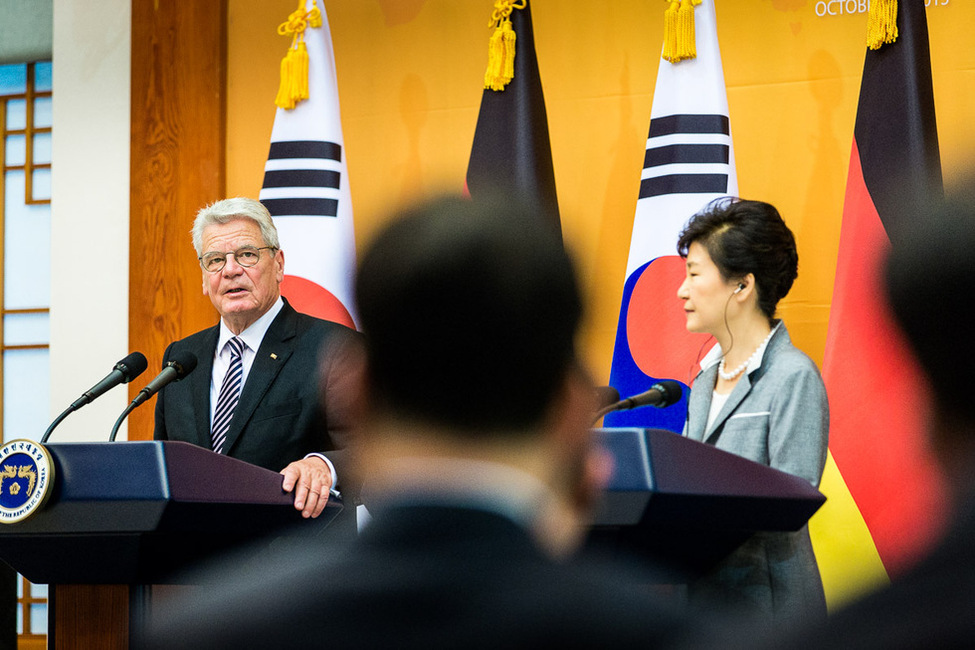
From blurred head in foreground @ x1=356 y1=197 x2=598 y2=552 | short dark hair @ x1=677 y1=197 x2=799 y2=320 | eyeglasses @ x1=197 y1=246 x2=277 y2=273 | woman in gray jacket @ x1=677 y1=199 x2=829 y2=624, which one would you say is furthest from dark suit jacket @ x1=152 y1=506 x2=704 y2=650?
eyeglasses @ x1=197 y1=246 x2=277 y2=273

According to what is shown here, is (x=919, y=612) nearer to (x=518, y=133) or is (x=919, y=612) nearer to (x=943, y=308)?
(x=943, y=308)

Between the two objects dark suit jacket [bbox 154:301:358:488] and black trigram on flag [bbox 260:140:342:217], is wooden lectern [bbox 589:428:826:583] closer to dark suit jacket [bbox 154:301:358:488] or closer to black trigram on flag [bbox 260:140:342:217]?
dark suit jacket [bbox 154:301:358:488]

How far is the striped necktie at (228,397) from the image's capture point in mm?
2457

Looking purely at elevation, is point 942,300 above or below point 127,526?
above

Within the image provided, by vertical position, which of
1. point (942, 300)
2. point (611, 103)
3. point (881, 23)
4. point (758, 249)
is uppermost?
point (881, 23)

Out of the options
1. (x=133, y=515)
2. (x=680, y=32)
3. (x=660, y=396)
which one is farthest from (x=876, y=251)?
(x=133, y=515)

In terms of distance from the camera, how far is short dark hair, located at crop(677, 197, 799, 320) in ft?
7.60

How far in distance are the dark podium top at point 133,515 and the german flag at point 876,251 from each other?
204 cm

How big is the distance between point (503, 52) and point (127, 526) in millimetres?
2559

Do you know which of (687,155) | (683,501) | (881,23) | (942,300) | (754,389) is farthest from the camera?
(687,155)

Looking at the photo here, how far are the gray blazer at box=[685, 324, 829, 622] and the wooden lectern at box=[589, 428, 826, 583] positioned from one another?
1.29ft

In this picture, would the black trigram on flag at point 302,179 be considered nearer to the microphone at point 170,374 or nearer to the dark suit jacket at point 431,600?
the microphone at point 170,374

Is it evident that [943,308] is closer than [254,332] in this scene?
Yes

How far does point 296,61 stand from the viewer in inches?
154
